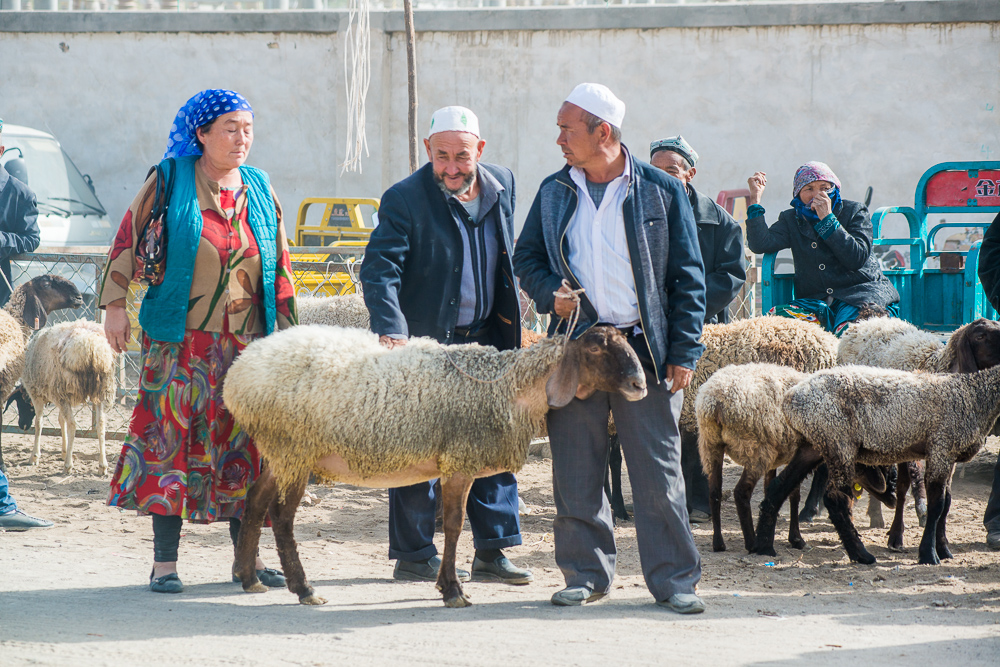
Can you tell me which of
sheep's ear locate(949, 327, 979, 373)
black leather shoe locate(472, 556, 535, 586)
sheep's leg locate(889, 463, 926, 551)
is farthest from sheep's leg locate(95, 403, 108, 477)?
sheep's ear locate(949, 327, 979, 373)

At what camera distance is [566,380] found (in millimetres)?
4273

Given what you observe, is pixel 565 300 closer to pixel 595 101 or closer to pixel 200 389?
pixel 595 101

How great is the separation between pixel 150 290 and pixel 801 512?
455 cm

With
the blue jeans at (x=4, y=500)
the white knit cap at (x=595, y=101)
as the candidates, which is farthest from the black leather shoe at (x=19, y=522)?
the white knit cap at (x=595, y=101)

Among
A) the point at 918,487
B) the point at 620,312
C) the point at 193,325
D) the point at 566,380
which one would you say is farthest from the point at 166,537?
the point at 918,487

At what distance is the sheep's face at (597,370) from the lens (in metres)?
4.12

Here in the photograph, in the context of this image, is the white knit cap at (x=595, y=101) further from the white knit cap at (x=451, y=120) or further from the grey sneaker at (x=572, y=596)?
the grey sneaker at (x=572, y=596)

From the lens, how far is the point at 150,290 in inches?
178

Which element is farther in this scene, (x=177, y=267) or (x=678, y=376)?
(x=177, y=267)

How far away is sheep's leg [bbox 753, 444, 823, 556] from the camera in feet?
18.5

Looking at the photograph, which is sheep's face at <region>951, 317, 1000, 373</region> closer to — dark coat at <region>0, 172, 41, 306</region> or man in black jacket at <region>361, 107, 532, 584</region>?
man in black jacket at <region>361, 107, 532, 584</region>

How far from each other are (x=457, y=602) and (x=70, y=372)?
4.80 meters

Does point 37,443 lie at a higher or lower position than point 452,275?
lower

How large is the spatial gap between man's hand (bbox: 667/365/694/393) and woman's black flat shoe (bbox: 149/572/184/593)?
2.47 meters
